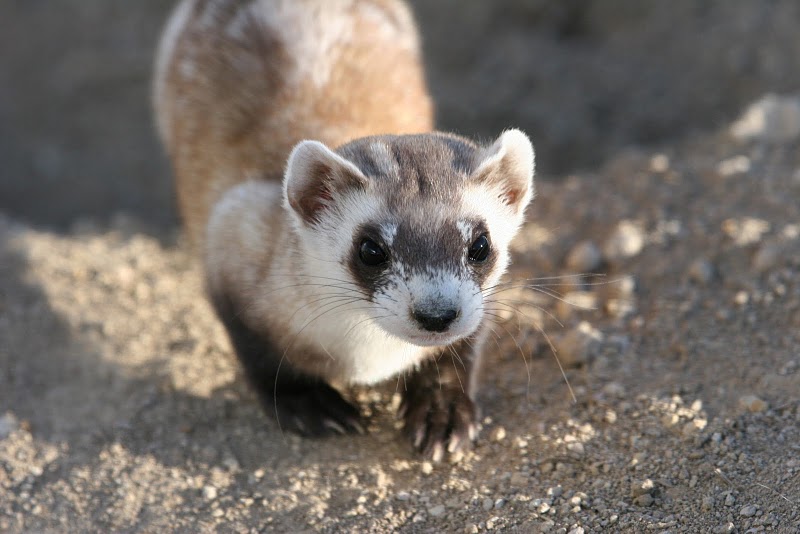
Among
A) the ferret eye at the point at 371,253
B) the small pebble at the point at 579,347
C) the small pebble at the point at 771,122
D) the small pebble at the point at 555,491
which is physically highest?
the small pebble at the point at 771,122

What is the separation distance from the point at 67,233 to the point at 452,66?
3629mm

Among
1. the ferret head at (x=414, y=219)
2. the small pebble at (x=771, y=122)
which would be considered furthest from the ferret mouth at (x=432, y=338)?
the small pebble at (x=771, y=122)

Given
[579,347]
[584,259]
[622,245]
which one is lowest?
[579,347]

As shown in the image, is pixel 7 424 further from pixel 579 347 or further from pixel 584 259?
pixel 584 259

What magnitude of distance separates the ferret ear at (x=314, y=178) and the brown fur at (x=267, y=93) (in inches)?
29.6

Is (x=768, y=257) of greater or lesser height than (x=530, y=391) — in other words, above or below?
above

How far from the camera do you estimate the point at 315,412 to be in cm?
430

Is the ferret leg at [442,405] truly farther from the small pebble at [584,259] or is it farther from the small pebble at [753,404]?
the small pebble at [584,259]

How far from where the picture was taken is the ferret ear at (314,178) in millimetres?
3535

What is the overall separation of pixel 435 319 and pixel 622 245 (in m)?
2.35

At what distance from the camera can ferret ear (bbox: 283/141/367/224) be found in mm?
3535

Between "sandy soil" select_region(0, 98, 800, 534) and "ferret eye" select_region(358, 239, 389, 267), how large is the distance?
1.06 m

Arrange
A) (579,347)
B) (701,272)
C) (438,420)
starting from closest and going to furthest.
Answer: (438,420)
(579,347)
(701,272)

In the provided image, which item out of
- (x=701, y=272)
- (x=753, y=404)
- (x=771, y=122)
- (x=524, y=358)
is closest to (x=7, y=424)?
(x=524, y=358)
